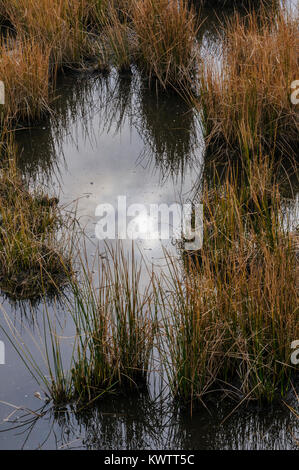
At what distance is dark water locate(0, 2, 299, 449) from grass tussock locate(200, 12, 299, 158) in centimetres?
27

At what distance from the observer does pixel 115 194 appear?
4.44 meters

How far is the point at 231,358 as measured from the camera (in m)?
2.96

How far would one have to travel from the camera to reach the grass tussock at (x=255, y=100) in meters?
4.56

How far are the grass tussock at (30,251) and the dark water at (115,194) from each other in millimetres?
124

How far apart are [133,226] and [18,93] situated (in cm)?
168

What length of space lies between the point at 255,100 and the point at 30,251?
200 centimetres

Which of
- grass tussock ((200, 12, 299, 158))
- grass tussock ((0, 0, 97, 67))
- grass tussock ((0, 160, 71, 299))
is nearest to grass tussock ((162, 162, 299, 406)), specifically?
grass tussock ((0, 160, 71, 299))

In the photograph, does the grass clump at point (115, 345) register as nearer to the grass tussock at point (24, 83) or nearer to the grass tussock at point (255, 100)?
the grass tussock at point (255, 100)

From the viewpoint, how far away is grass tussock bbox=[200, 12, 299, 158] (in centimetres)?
456

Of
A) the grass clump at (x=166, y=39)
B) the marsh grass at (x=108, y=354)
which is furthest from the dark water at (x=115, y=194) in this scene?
the grass clump at (x=166, y=39)

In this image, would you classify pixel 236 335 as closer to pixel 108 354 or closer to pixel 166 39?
pixel 108 354
